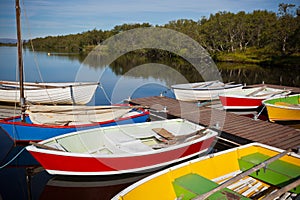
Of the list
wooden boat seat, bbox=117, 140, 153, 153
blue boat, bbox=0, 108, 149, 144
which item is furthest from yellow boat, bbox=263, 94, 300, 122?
blue boat, bbox=0, 108, 149, 144

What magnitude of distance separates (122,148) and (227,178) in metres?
2.67

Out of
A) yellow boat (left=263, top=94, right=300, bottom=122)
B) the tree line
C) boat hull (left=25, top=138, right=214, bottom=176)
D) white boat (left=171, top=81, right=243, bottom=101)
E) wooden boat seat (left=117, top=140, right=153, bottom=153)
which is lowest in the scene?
boat hull (left=25, top=138, right=214, bottom=176)

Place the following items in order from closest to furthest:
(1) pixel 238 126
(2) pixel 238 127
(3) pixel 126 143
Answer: (3) pixel 126 143 < (2) pixel 238 127 < (1) pixel 238 126

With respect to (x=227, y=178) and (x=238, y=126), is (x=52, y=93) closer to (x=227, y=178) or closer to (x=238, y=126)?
(x=238, y=126)

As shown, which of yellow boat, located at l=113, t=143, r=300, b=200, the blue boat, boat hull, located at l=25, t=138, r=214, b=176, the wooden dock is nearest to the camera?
yellow boat, located at l=113, t=143, r=300, b=200

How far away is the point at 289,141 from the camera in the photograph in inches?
300

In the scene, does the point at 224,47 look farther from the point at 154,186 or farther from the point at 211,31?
the point at 154,186

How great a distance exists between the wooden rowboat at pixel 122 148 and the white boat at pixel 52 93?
309 inches

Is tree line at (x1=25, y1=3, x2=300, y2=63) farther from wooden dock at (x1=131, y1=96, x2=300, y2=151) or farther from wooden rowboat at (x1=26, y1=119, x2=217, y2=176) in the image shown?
wooden rowboat at (x1=26, y1=119, x2=217, y2=176)

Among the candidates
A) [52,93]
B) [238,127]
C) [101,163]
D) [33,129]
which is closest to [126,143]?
[101,163]

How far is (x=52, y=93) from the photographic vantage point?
1513cm

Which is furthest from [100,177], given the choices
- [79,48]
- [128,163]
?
[79,48]

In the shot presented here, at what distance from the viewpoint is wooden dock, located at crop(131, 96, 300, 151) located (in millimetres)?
7770

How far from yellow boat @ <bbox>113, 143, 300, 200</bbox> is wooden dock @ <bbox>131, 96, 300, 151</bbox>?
1.03 m
